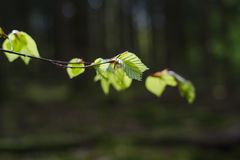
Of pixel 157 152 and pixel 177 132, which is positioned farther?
pixel 177 132

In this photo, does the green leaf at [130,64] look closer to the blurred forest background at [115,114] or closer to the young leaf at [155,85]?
the young leaf at [155,85]

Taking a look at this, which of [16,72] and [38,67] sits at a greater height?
[38,67]

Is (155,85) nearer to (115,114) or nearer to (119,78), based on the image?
(119,78)

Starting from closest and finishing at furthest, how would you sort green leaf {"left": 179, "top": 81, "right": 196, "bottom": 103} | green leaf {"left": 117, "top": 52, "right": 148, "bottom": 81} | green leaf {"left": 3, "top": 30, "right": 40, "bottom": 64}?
green leaf {"left": 117, "top": 52, "right": 148, "bottom": 81} → green leaf {"left": 3, "top": 30, "right": 40, "bottom": 64} → green leaf {"left": 179, "top": 81, "right": 196, "bottom": 103}

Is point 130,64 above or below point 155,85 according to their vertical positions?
below

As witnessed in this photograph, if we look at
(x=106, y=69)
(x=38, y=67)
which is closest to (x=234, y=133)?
(x=106, y=69)

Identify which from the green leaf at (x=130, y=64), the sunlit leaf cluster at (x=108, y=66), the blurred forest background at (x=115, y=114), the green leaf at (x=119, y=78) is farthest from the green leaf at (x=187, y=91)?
the blurred forest background at (x=115, y=114)

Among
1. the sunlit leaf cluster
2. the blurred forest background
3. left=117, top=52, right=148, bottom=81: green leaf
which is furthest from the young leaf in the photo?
the blurred forest background

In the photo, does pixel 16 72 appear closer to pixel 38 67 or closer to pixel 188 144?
pixel 38 67

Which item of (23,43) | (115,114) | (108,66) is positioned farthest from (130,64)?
(115,114)

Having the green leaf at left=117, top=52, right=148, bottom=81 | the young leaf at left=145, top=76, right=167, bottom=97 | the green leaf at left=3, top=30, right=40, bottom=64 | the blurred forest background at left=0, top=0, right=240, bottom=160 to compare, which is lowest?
the green leaf at left=117, top=52, right=148, bottom=81

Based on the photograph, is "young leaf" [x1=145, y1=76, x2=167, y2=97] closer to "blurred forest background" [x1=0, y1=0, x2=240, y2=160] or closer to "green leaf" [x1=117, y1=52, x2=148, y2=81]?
"green leaf" [x1=117, y1=52, x2=148, y2=81]
